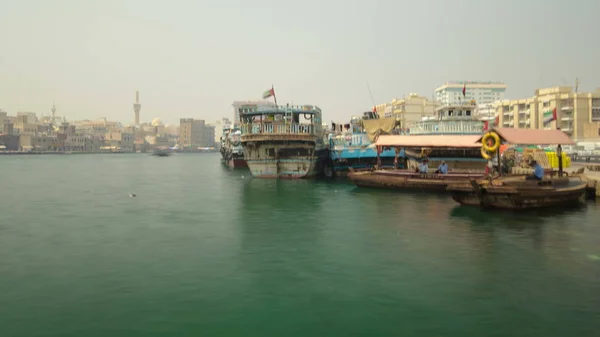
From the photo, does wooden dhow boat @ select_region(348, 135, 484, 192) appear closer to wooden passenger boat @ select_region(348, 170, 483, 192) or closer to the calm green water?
wooden passenger boat @ select_region(348, 170, 483, 192)

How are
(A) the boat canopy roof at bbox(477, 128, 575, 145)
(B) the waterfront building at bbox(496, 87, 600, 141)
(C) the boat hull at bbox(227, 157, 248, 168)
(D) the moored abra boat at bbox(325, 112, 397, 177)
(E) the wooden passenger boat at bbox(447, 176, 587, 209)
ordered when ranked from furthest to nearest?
(B) the waterfront building at bbox(496, 87, 600, 141)
(C) the boat hull at bbox(227, 157, 248, 168)
(D) the moored abra boat at bbox(325, 112, 397, 177)
(A) the boat canopy roof at bbox(477, 128, 575, 145)
(E) the wooden passenger boat at bbox(447, 176, 587, 209)

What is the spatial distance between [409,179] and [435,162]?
6134 mm

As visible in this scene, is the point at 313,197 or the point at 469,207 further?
the point at 313,197

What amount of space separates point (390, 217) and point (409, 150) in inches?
722

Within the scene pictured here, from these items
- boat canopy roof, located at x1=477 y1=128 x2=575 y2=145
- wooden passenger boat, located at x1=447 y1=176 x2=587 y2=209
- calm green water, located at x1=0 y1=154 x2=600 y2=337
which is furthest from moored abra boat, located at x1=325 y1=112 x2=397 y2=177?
calm green water, located at x1=0 y1=154 x2=600 y2=337

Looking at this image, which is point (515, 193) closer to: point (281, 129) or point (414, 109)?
point (281, 129)

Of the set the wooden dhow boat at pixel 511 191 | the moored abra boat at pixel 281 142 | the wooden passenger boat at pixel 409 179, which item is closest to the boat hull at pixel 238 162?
Result: the moored abra boat at pixel 281 142

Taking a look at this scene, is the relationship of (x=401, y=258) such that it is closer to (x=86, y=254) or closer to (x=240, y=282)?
(x=240, y=282)

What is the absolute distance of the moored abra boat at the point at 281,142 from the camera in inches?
1490

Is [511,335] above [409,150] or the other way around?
the other way around

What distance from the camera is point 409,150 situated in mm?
37906

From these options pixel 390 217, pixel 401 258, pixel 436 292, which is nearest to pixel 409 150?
pixel 390 217

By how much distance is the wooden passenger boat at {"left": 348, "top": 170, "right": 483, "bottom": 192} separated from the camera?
91.9 ft

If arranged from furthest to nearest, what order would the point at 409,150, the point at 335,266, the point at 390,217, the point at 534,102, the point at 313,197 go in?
the point at 534,102
the point at 409,150
the point at 313,197
the point at 390,217
the point at 335,266
